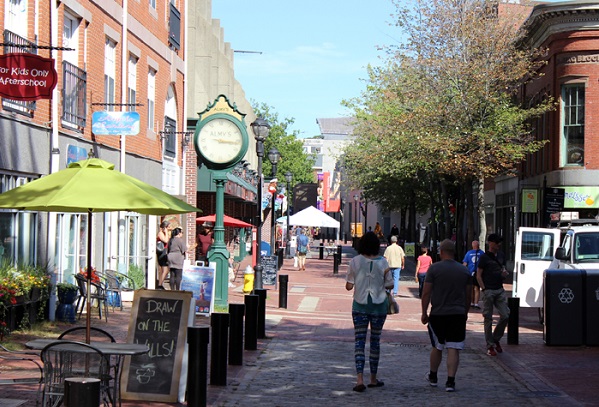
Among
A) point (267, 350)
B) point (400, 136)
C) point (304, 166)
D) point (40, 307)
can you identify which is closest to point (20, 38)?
point (40, 307)

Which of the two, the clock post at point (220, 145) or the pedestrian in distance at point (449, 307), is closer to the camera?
the pedestrian in distance at point (449, 307)

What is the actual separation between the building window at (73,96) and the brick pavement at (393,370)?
389 centimetres

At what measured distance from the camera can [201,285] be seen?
1978 cm

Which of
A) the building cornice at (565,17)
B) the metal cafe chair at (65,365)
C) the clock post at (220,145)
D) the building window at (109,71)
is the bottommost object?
the metal cafe chair at (65,365)

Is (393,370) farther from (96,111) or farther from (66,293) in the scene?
(96,111)

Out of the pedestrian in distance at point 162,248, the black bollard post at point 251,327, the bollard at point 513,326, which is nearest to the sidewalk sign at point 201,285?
the pedestrian in distance at point 162,248

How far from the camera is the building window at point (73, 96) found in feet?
61.9

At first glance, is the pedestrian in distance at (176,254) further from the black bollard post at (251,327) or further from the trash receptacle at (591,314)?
the trash receptacle at (591,314)

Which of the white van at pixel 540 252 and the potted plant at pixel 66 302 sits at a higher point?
the white van at pixel 540 252

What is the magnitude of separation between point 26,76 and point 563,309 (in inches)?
362

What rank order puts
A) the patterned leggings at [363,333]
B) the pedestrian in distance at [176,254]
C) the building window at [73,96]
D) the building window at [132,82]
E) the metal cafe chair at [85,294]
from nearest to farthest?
1. the patterned leggings at [363,333]
2. the metal cafe chair at [85,294]
3. the building window at [73,96]
4. the pedestrian in distance at [176,254]
5. the building window at [132,82]

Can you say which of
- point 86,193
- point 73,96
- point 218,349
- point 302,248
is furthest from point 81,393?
point 302,248

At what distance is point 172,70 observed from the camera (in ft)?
94.7

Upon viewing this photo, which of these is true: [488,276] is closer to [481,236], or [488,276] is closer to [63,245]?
[63,245]
